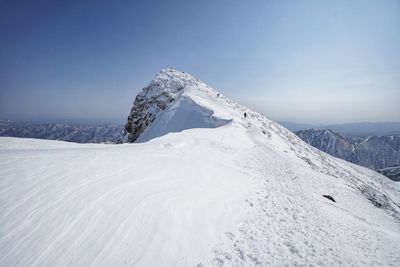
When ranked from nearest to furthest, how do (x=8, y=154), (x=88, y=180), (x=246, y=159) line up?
(x=88, y=180) < (x=8, y=154) < (x=246, y=159)

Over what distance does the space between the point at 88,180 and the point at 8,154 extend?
5149mm

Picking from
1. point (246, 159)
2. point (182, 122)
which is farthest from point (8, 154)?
point (182, 122)

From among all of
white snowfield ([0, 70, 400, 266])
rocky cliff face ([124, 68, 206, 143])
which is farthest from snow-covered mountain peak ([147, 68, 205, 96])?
white snowfield ([0, 70, 400, 266])

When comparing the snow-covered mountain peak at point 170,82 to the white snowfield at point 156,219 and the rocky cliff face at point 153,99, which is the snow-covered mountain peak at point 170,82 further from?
the white snowfield at point 156,219

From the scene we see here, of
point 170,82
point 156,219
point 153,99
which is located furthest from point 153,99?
point 156,219

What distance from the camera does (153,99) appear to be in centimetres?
5175

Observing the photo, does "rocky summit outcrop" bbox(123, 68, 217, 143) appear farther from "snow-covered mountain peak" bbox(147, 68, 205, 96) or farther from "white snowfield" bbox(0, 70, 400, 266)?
"white snowfield" bbox(0, 70, 400, 266)

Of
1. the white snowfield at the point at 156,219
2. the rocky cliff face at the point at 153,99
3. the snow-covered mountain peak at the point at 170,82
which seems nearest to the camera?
the white snowfield at the point at 156,219

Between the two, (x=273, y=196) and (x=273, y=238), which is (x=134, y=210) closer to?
(x=273, y=238)

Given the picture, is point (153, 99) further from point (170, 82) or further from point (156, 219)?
point (156, 219)

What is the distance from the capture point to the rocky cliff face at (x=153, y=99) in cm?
4931

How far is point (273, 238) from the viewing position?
762 centimetres

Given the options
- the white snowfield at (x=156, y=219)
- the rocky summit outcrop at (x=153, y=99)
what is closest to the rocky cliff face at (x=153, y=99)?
the rocky summit outcrop at (x=153, y=99)

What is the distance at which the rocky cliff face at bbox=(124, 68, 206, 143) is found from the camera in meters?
49.3
